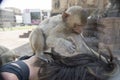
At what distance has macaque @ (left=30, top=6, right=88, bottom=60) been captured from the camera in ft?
4.63

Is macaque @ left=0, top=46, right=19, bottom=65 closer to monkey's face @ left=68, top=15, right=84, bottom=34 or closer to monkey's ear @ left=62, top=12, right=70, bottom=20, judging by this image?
monkey's face @ left=68, top=15, right=84, bottom=34

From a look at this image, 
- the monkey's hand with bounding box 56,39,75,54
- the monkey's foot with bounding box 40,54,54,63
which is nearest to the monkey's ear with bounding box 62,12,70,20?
the monkey's hand with bounding box 56,39,75,54

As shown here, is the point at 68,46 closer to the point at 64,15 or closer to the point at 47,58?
the point at 64,15

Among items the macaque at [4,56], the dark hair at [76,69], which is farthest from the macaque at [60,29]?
the dark hair at [76,69]

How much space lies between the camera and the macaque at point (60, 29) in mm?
1412

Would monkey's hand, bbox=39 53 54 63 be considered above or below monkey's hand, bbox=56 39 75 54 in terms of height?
above

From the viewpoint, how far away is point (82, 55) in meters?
0.56

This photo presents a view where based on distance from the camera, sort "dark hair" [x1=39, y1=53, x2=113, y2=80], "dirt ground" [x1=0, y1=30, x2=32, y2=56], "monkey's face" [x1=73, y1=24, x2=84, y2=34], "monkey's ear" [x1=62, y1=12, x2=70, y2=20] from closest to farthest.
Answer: "dark hair" [x1=39, y1=53, x2=113, y2=80]
"dirt ground" [x1=0, y1=30, x2=32, y2=56]
"monkey's face" [x1=73, y1=24, x2=84, y2=34]
"monkey's ear" [x1=62, y1=12, x2=70, y2=20]

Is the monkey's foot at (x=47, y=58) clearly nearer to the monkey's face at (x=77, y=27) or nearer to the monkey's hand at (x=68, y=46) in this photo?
the monkey's hand at (x=68, y=46)

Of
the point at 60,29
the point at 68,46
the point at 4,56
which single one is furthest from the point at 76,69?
the point at 60,29

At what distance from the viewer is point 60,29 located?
161 centimetres

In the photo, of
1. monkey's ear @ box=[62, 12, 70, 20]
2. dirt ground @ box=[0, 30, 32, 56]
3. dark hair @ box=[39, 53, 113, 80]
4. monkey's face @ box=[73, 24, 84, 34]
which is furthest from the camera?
monkey's ear @ box=[62, 12, 70, 20]

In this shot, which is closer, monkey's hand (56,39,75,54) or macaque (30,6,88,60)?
monkey's hand (56,39,75,54)

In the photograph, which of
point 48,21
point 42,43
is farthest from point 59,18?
point 42,43
